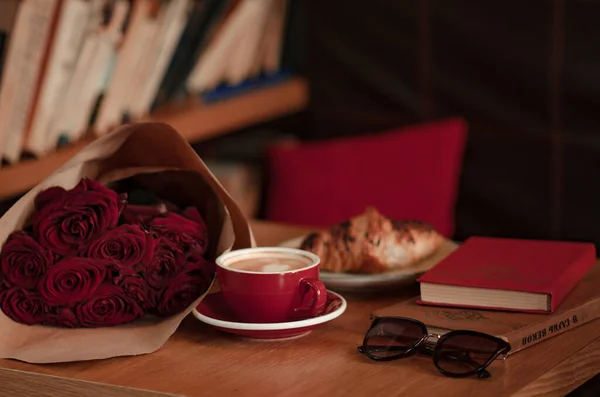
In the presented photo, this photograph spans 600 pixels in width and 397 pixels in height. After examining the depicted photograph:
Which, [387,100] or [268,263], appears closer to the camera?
[268,263]

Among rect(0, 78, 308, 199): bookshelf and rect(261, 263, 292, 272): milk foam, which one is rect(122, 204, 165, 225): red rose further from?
rect(0, 78, 308, 199): bookshelf

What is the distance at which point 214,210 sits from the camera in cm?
116

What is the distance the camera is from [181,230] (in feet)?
3.51

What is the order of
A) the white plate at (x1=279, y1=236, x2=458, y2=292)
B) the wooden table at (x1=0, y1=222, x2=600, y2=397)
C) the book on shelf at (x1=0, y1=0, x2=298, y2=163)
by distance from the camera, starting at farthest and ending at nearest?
the book on shelf at (x1=0, y1=0, x2=298, y2=163) → the white plate at (x1=279, y1=236, x2=458, y2=292) → the wooden table at (x1=0, y1=222, x2=600, y2=397)

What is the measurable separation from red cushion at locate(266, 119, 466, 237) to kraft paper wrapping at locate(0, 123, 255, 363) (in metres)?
1.01

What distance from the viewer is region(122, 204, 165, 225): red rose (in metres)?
1.07

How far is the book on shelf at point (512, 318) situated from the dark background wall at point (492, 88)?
1077 millimetres

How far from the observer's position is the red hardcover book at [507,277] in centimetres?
104

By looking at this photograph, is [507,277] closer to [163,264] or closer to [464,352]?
[464,352]

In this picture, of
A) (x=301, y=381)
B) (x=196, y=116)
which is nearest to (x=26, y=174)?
(x=196, y=116)

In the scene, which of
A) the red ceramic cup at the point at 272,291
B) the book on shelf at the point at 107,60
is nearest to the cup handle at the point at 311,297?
the red ceramic cup at the point at 272,291

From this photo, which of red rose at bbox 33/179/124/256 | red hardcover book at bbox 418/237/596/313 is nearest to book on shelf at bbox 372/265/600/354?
red hardcover book at bbox 418/237/596/313

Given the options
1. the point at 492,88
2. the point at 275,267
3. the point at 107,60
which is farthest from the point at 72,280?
the point at 492,88

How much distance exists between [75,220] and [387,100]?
58.0 inches
